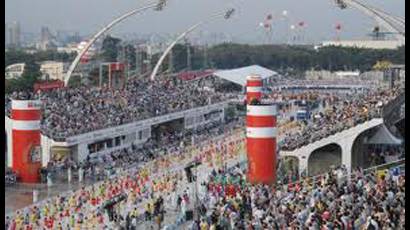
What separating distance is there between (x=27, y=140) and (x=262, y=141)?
967cm

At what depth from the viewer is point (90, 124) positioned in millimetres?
34438

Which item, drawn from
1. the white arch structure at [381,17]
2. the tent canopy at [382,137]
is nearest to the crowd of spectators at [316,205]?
the tent canopy at [382,137]

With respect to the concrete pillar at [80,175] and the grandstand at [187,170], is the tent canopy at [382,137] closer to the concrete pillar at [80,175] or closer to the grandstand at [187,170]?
the grandstand at [187,170]

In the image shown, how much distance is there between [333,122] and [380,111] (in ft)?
8.66

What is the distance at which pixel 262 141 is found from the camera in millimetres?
26016

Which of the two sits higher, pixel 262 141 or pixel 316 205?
pixel 262 141

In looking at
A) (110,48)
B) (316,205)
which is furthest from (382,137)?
(110,48)

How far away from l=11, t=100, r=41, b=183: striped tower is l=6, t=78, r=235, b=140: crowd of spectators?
1.09m

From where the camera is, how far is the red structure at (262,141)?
A: 26.0 metres

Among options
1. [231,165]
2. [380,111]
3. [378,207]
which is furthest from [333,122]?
[378,207]

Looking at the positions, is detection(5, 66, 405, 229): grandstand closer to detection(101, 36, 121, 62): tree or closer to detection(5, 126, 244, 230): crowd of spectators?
detection(5, 126, 244, 230): crowd of spectators

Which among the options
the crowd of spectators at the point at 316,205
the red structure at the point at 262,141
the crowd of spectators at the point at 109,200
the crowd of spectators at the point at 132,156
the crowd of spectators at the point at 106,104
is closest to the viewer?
the crowd of spectators at the point at 316,205

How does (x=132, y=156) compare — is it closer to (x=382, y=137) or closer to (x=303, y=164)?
(x=303, y=164)

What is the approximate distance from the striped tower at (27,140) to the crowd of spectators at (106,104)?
3.57ft
